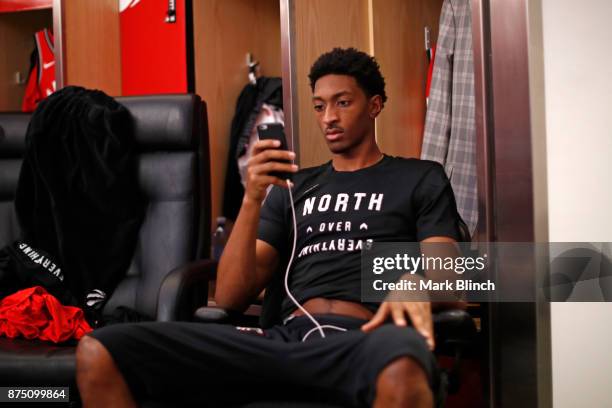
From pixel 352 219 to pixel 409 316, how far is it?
466 mm

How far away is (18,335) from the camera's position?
5.98ft

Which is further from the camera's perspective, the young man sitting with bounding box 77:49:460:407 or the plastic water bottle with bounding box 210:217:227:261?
the plastic water bottle with bounding box 210:217:227:261

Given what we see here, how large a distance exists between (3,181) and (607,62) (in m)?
1.80

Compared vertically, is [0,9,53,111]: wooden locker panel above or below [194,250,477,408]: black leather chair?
above

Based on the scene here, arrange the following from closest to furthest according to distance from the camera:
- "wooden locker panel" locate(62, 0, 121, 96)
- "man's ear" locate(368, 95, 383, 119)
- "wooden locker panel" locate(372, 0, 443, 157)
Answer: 1. "man's ear" locate(368, 95, 383, 119)
2. "wooden locker panel" locate(372, 0, 443, 157)
3. "wooden locker panel" locate(62, 0, 121, 96)

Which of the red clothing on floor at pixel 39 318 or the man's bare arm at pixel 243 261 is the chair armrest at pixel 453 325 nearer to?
the man's bare arm at pixel 243 261

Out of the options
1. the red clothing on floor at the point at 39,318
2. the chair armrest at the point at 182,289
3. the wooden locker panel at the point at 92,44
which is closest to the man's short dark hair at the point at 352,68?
the chair armrest at the point at 182,289

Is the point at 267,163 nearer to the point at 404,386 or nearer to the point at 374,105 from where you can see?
the point at 374,105

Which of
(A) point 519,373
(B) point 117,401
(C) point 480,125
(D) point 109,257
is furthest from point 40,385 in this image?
(C) point 480,125

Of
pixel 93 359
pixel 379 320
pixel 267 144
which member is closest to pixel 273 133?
pixel 267 144

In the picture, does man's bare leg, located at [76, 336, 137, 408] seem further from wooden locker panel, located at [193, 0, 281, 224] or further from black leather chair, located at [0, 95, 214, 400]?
wooden locker panel, located at [193, 0, 281, 224]

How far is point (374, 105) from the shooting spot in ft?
6.33

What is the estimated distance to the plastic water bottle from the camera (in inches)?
126

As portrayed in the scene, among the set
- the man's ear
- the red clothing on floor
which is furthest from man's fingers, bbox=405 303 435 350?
the red clothing on floor
